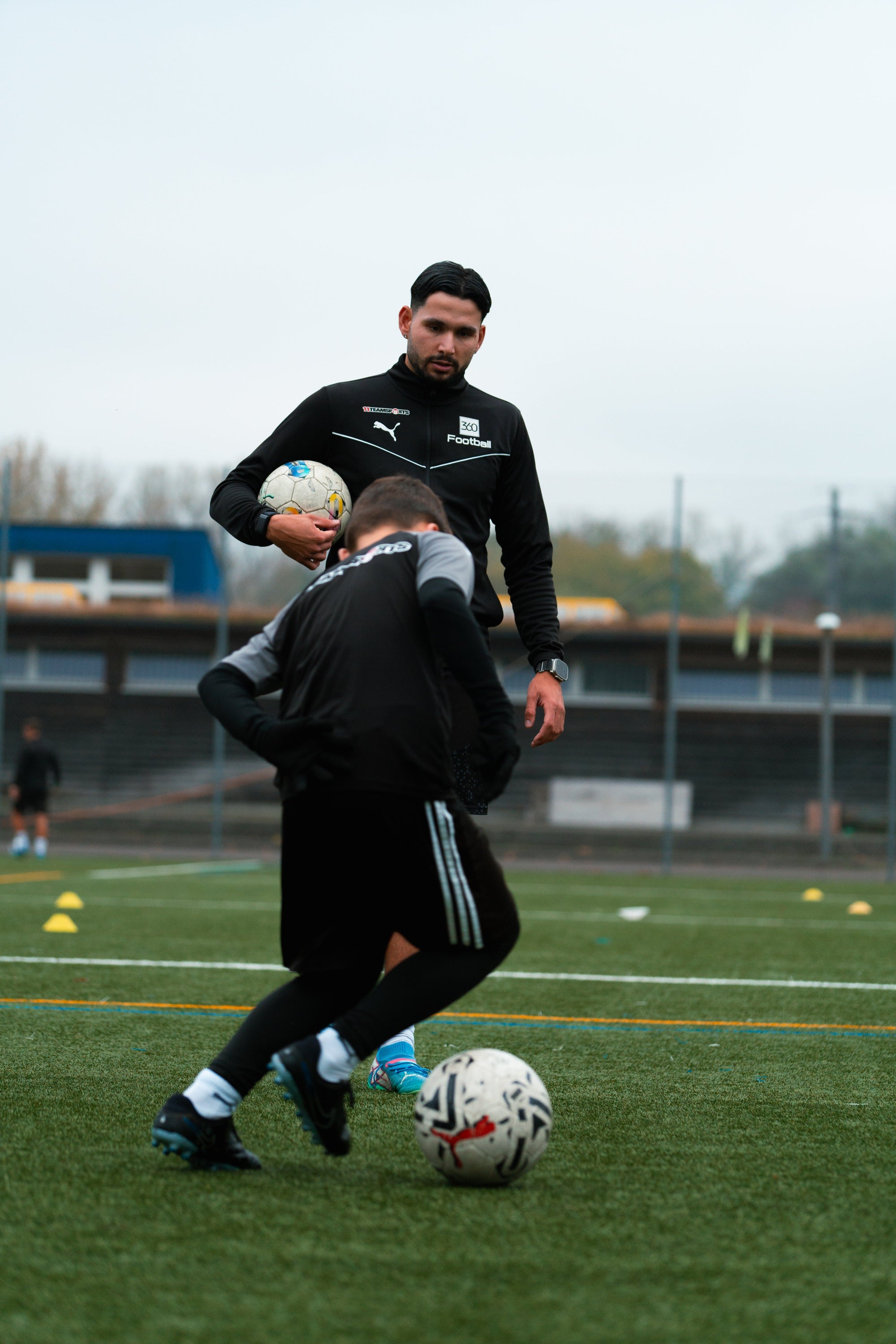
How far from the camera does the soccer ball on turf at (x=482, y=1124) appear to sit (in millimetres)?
2662

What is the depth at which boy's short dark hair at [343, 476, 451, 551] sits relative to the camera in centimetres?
281

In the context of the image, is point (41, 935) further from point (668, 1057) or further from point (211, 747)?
point (211, 747)

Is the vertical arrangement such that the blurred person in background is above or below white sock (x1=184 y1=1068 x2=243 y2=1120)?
below

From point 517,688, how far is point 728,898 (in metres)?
12.7

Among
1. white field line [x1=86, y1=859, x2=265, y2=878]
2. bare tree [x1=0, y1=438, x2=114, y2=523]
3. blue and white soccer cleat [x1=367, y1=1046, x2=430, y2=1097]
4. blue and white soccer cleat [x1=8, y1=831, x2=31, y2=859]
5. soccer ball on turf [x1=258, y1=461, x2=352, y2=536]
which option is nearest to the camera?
soccer ball on turf [x1=258, y1=461, x2=352, y2=536]

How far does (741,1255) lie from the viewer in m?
2.21

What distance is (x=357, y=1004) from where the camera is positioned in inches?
107

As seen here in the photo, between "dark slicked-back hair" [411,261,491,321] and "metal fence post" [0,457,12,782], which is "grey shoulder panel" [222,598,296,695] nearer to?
"dark slicked-back hair" [411,261,491,321]

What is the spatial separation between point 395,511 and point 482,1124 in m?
1.16

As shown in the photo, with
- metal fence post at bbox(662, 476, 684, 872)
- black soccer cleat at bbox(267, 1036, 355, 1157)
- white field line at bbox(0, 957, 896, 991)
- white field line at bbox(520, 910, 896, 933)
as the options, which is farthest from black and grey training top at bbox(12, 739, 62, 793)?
black soccer cleat at bbox(267, 1036, 355, 1157)

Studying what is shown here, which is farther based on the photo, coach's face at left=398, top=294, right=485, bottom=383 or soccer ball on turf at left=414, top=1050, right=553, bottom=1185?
coach's face at left=398, top=294, right=485, bottom=383

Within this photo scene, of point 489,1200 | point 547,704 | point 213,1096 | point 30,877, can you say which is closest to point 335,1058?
point 213,1096

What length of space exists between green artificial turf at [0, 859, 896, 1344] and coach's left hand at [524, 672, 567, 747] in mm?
895

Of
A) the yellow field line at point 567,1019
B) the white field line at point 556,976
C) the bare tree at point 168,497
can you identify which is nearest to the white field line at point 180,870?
the bare tree at point 168,497
